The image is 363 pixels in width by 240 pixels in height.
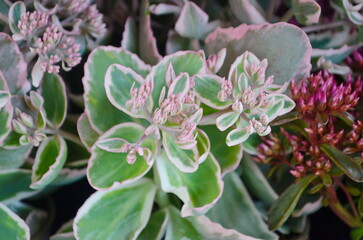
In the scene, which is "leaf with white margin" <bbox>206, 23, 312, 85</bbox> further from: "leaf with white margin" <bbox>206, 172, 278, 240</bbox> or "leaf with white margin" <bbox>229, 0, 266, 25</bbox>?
"leaf with white margin" <bbox>206, 172, 278, 240</bbox>

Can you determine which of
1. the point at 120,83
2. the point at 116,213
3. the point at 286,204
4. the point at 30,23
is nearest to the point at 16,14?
the point at 30,23

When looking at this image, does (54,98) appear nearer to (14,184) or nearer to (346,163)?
(14,184)

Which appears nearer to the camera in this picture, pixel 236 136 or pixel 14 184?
pixel 236 136

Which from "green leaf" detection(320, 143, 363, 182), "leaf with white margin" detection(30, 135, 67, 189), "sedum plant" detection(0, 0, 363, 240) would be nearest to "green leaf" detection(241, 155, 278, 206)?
"sedum plant" detection(0, 0, 363, 240)

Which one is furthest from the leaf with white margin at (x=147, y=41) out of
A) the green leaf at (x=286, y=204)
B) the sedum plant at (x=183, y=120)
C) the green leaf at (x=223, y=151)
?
the green leaf at (x=286, y=204)

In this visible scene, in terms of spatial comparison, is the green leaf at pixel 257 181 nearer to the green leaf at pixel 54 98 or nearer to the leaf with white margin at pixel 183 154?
the leaf with white margin at pixel 183 154

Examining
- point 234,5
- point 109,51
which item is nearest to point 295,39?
point 234,5
